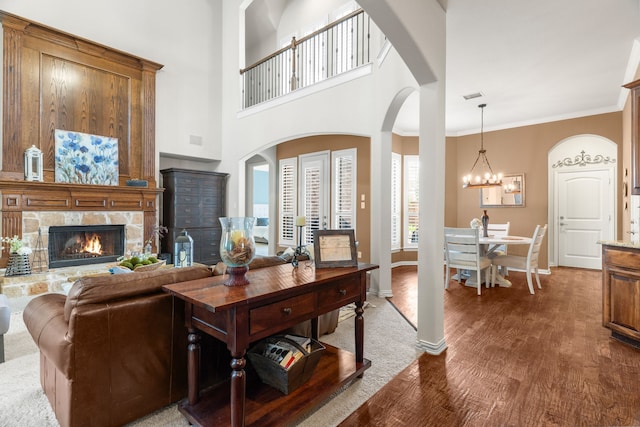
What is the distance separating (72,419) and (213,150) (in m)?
6.03

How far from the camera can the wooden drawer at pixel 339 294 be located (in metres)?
1.96

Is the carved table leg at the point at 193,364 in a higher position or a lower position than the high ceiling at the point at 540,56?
lower

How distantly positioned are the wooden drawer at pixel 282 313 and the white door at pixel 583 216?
6702 millimetres

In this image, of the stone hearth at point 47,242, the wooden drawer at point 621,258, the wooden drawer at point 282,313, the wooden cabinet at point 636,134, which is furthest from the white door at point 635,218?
the stone hearth at point 47,242

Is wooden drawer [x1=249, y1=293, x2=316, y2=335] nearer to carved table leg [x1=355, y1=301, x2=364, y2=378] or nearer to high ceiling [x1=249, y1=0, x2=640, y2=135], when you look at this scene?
carved table leg [x1=355, y1=301, x2=364, y2=378]

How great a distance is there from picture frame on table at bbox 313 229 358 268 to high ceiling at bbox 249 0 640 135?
2.41 m

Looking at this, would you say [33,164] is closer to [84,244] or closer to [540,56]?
[84,244]

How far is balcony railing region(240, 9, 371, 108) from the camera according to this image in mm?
5691

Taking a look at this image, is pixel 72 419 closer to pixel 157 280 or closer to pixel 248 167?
pixel 157 280

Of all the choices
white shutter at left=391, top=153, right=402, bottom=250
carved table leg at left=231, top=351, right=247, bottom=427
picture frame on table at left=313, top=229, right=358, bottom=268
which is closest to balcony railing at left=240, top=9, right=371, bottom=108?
white shutter at left=391, top=153, right=402, bottom=250

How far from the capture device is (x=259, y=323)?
1555mm

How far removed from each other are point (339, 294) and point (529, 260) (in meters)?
3.91

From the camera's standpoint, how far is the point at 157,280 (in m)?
1.83

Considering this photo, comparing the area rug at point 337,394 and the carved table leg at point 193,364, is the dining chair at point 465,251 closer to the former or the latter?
the area rug at point 337,394
